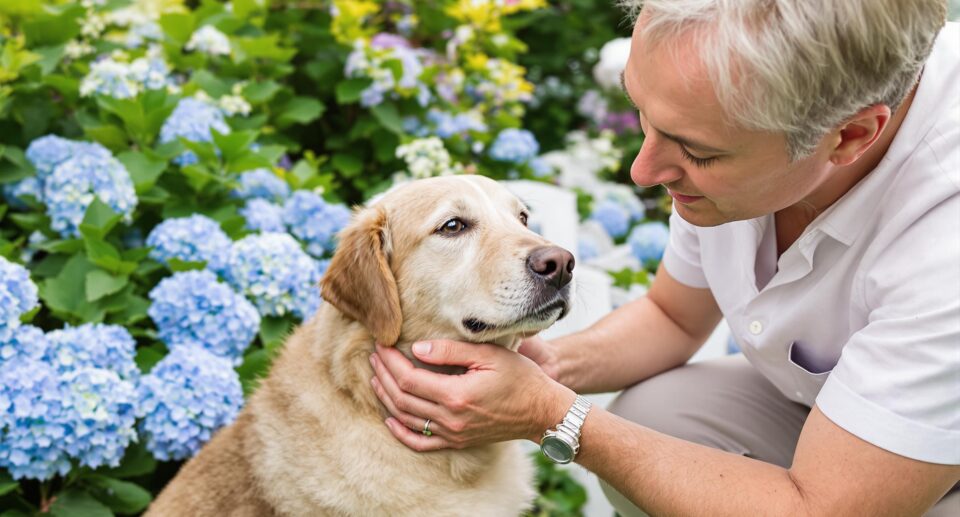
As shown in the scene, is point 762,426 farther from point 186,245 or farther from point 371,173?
point 371,173

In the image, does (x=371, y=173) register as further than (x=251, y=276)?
Yes

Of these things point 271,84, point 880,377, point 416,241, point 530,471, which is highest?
point 880,377

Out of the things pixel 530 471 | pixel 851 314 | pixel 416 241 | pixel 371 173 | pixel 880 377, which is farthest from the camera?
pixel 371 173

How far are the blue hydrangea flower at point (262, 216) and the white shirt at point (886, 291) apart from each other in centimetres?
185

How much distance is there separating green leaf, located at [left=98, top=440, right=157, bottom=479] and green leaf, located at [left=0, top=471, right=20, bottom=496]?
30 cm

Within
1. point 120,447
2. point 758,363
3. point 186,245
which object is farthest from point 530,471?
point 186,245

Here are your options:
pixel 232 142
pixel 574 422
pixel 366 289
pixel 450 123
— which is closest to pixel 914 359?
pixel 574 422

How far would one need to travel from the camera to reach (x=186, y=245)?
10.4ft

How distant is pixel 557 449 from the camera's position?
2.30 m

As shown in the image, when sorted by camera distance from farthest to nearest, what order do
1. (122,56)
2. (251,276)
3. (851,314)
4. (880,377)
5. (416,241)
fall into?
(122,56)
(251,276)
(416,241)
(851,314)
(880,377)

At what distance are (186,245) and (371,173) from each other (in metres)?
1.61

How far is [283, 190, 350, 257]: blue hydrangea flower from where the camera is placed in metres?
3.59

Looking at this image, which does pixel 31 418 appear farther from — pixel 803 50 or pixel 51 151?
pixel 803 50

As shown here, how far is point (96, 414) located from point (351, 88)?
2357 mm
